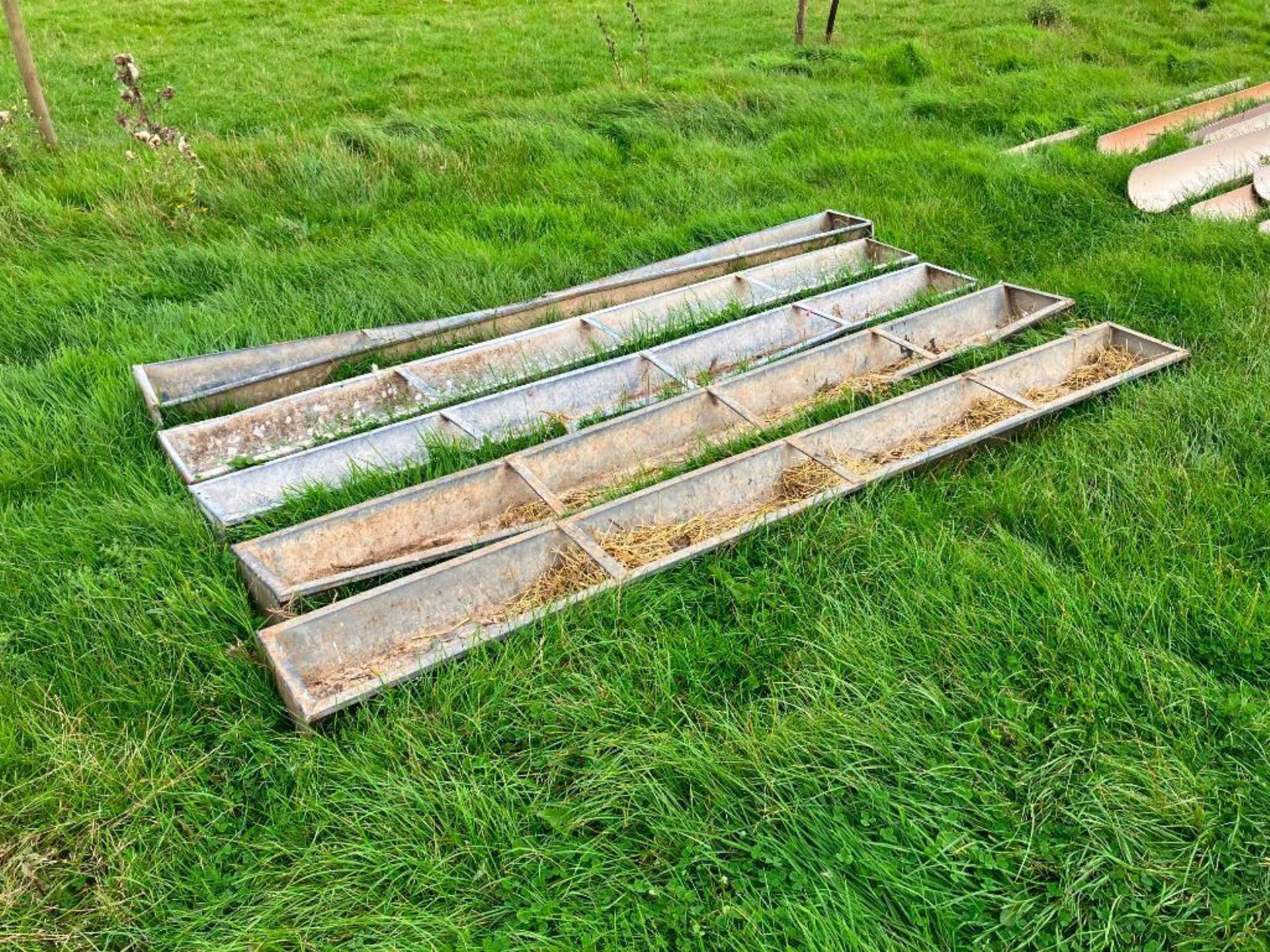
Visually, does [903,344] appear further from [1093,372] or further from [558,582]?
[558,582]

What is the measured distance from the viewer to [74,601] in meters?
3.11

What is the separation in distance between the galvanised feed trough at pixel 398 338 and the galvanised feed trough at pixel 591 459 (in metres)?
1.25

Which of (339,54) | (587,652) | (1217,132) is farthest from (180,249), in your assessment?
(1217,132)

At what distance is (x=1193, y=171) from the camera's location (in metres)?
7.22

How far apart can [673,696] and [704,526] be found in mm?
973

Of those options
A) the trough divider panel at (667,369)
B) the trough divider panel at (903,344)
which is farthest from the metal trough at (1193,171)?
the trough divider panel at (667,369)

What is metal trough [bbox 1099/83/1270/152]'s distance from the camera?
7.83m

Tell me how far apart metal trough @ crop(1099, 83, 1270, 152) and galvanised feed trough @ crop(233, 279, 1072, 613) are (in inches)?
146

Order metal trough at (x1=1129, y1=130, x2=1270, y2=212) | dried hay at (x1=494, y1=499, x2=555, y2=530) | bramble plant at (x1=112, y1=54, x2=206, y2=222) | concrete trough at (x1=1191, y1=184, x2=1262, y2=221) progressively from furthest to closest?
metal trough at (x1=1129, y1=130, x2=1270, y2=212), concrete trough at (x1=1191, y1=184, x2=1262, y2=221), bramble plant at (x1=112, y1=54, x2=206, y2=222), dried hay at (x1=494, y1=499, x2=555, y2=530)

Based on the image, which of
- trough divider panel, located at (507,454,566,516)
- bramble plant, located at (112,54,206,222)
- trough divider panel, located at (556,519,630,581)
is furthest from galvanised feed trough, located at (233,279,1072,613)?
bramble plant, located at (112,54,206,222)

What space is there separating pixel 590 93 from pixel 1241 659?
24.9 feet

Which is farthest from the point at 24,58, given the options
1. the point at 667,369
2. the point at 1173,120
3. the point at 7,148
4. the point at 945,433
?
the point at 1173,120

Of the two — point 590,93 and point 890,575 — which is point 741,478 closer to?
point 890,575

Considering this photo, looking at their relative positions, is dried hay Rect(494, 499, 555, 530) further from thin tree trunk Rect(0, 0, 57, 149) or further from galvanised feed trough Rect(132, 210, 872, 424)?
thin tree trunk Rect(0, 0, 57, 149)
